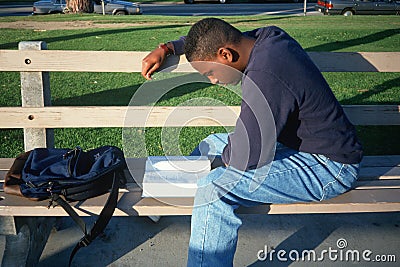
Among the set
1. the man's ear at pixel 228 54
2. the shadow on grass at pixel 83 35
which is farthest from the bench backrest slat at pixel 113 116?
the shadow on grass at pixel 83 35

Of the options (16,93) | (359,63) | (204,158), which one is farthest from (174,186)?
(16,93)

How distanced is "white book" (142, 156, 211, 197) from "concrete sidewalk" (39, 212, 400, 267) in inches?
26.1

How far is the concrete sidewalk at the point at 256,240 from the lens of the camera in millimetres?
3088

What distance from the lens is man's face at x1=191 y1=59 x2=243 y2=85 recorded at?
7.89ft

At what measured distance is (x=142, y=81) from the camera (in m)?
7.54

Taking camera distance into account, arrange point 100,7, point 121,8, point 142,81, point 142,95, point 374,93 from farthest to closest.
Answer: point 100,7 → point 121,8 → point 142,81 → point 374,93 → point 142,95

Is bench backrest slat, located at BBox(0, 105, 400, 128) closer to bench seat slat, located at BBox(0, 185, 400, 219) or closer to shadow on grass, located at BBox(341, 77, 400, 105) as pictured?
bench seat slat, located at BBox(0, 185, 400, 219)

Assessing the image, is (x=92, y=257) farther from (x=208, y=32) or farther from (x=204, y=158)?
(x=208, y=32)

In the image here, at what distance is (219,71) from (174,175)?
2.06 ft

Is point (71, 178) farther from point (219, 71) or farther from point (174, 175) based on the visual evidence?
point (219, 71)

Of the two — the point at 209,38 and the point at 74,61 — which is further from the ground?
the point at 209,38

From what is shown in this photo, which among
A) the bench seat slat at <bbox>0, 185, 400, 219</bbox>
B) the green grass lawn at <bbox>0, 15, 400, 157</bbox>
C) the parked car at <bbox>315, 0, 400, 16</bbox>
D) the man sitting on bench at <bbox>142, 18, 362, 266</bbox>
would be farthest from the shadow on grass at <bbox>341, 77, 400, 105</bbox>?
the parked car at <bbox>315, 0, 400, 16</bbox>

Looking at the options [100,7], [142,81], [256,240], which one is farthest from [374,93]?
[100,7]

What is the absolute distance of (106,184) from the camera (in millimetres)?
2654
